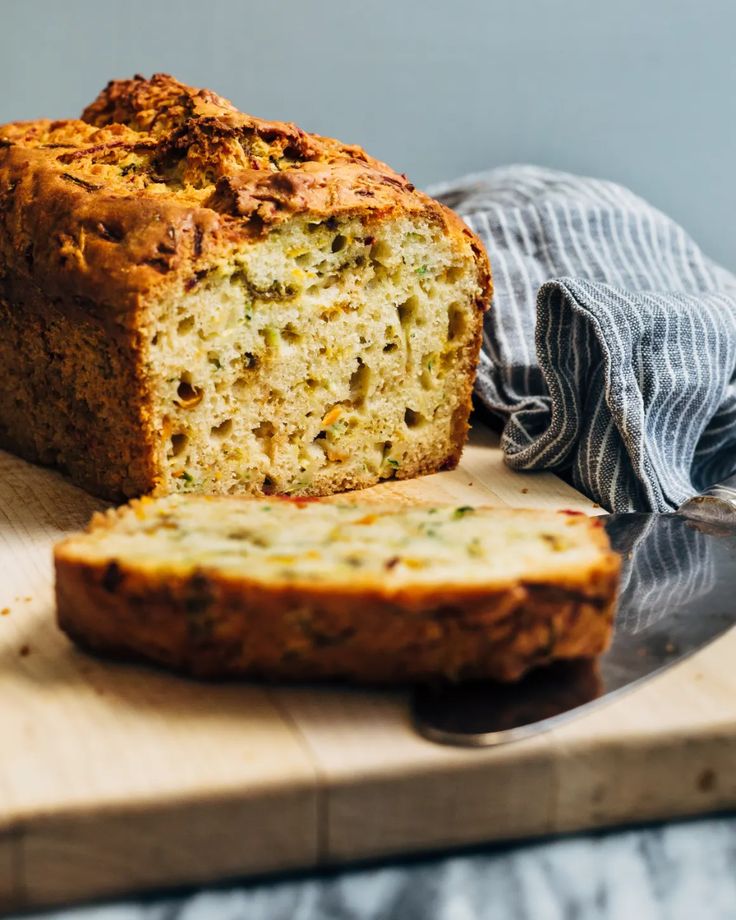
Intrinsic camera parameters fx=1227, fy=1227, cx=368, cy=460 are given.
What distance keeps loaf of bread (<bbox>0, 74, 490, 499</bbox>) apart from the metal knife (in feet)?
2.84

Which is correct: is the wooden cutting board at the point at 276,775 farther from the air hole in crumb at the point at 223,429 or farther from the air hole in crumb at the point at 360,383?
the air hole in crumb at the point at 360,383

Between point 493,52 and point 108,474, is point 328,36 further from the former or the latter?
point 108,474

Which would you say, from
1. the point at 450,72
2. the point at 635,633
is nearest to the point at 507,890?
the point at 635,633

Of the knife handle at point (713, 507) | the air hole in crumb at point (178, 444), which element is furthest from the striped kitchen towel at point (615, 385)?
the air hole in crumb at point (178, 444)

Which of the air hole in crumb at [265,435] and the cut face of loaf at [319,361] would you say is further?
the air hole in crumb at [265,435]

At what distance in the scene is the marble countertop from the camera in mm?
2113

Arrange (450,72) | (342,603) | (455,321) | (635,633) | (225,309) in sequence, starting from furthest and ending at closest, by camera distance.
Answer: (450,72) → (455,321) → (225,309) → (635,633) → (342,603)

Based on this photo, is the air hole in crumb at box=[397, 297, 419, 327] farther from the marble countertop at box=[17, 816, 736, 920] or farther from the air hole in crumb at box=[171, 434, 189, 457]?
the marble countertop at box=[17, 816, 736, 920]

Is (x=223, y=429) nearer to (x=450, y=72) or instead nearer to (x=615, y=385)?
(x=615, y=385)

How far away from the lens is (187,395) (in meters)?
3.42

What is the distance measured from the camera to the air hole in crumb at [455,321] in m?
3.85

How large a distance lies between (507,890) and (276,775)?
1.49 feet

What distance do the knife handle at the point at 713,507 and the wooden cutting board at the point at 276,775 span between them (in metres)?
0.86

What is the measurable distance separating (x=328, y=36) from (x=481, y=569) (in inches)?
181
